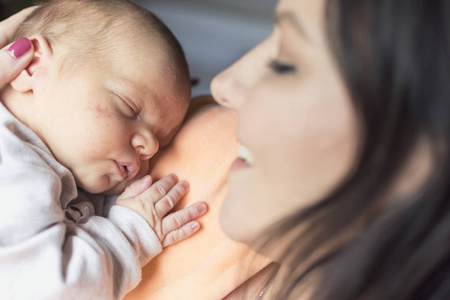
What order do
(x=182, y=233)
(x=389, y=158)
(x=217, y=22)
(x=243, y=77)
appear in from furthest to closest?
(x=217, y=22) → (x=182, y=233) → (x=243, y=77) → (x=389, y=158)

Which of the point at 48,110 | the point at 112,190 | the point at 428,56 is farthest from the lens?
the point at 112,190

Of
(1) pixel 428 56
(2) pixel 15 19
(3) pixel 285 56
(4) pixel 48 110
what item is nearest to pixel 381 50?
(1) pixel 428 56

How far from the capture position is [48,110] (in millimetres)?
1012

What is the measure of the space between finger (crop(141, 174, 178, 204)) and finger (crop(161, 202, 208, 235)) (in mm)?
57

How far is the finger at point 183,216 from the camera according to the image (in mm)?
977

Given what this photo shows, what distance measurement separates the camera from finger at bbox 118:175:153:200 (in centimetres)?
105

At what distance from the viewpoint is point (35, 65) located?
3.43ft

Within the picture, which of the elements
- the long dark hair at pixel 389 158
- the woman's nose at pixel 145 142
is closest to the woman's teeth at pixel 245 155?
the long dark hair at pixel 389 158

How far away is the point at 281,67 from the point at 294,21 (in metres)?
0.08

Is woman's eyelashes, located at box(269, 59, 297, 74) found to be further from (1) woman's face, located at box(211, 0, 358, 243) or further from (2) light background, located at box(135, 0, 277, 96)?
(2) light background, located at box(135, 0, 277, 96)

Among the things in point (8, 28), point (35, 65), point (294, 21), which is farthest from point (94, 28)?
point (294, 21)

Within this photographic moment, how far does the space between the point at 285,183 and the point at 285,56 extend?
20cm

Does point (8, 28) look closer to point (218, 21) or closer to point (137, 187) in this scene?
point (137, 187)

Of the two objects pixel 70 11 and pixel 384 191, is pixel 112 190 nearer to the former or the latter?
pixel 70 11
